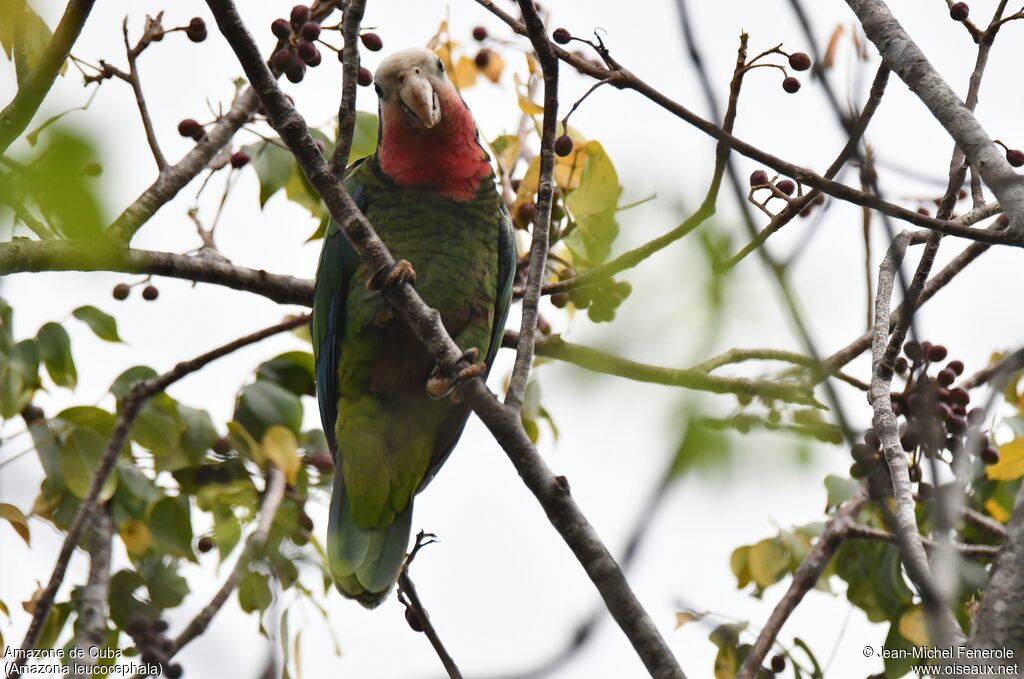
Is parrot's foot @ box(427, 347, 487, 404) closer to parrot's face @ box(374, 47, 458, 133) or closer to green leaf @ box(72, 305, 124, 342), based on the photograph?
parrot's face @ box(374, 47, 458, 133)

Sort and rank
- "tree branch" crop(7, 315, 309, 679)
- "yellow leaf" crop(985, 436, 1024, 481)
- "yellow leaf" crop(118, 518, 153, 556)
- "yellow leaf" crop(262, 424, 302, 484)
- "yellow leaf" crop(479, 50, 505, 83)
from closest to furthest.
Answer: "tree branch" crop(7, 315, 309, 679), "yellow leaf" crop(985, 436, 1024, 481), "yellow leaf" crop(262, 424, 302, 484), "yellow leaf" crop(118, 518, 153, 556), "yellow leaf" crop(479, 50, 505, 83)

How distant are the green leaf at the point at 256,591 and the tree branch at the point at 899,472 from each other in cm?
196

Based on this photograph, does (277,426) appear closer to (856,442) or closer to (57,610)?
(57,610)

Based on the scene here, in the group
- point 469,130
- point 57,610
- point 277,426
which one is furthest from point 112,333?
point 469,130

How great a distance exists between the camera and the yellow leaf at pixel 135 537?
3.54m

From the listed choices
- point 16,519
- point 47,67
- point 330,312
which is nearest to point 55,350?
point 16,519

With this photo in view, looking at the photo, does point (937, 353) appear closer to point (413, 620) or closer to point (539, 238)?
point (539, 238)

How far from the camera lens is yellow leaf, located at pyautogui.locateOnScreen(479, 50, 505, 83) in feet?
13.2

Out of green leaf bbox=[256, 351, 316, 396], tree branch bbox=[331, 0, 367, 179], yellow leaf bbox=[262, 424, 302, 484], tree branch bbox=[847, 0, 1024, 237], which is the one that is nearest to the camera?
tree branch bbox=[847, 0, 1024, 237]

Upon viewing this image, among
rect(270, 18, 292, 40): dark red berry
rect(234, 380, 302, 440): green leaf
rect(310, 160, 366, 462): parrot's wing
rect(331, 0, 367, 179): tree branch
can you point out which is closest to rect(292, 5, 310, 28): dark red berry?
rect(270, 18, 292, 40): dark red berry

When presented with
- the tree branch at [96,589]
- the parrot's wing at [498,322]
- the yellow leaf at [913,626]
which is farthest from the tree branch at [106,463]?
the yellow leaf at [913,626]

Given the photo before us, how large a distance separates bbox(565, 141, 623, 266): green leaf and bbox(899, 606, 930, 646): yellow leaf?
1.43 metres

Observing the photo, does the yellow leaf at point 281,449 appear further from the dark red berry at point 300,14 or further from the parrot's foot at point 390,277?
the dark red berry at point 300,14

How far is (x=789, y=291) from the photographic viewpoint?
1.06 meters
